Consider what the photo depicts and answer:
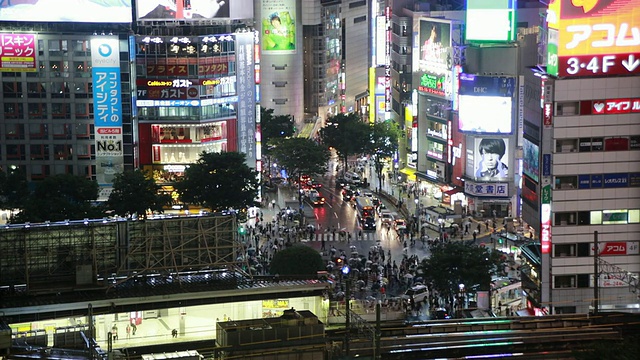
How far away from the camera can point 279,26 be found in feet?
493

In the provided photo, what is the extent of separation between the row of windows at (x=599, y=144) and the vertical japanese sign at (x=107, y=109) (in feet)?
151

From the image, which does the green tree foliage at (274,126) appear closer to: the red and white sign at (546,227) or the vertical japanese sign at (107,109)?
the vertical japanese sign at (107,109)

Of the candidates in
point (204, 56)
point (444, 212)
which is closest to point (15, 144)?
point (204, 56)

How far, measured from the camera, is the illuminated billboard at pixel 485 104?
109m

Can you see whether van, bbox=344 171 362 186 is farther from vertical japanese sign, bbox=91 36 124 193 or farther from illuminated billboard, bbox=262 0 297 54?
vertical japanese sign, bbox=91 36 124 193

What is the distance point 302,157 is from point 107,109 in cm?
2389

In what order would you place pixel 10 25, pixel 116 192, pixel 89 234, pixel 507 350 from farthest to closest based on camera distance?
pixel 10 25 < pixel 116 192 < pixel 89 234 < pixel 507 350

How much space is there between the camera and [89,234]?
62812 millimetres

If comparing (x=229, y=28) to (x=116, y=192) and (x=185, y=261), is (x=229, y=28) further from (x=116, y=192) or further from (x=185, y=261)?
(x=185, y=261)

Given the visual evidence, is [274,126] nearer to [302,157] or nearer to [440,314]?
[302,157]

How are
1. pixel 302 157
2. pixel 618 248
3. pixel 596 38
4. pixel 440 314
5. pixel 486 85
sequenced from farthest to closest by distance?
pixel 302 157 < pixel 486 85 < pixel 440 314 < pixel 618 248 < pixel 596 38

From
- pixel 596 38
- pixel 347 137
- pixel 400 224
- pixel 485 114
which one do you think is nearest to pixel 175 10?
pixel 400 224

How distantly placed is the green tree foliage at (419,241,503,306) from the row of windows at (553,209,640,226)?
337 inches

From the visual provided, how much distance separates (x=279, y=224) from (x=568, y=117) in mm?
40343
